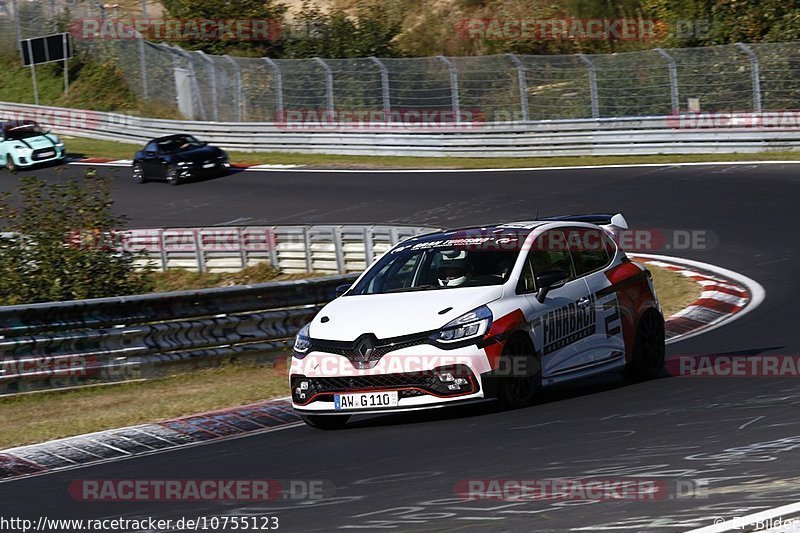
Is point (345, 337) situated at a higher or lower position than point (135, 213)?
higher

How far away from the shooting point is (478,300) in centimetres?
948

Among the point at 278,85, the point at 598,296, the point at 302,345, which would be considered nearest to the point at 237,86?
the point at 278,85

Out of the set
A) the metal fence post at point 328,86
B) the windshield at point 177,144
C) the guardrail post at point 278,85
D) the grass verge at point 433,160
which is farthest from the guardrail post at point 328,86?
the windshield at point 177,144

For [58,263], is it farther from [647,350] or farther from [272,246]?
[647,350]

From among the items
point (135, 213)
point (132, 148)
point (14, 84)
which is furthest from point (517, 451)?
point (14, 84)

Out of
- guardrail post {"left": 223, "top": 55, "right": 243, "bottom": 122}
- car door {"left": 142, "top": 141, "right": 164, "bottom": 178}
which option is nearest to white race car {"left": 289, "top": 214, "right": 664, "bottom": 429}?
car door {"left": 142, "top": 141, "right": 164, "bottom": 178}

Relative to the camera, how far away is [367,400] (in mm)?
9258

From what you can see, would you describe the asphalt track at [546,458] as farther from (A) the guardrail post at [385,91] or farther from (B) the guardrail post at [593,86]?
(A) the guardrail post at [385,91]

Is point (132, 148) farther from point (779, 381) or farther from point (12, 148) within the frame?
point (779, 381)

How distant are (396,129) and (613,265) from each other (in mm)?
23765

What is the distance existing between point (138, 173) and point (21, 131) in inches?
223

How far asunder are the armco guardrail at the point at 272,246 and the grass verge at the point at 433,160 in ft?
32.3

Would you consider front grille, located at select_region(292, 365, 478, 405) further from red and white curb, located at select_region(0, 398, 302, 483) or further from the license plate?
red and white curb, located at select_region(0, 398, 302, 483)

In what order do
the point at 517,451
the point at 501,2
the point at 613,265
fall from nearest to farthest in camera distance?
the point at 517,451 → the point at 613,265 → the point at 501,2
